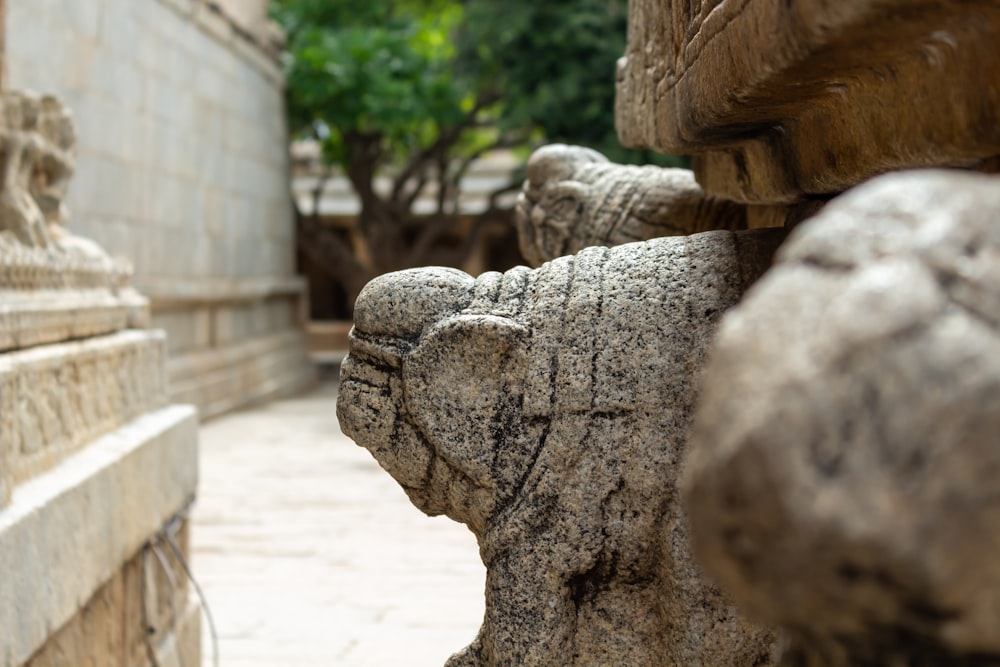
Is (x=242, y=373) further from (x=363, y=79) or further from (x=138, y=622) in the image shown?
(x=138, y=622)

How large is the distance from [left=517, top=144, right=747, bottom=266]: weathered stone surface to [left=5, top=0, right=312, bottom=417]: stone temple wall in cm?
421

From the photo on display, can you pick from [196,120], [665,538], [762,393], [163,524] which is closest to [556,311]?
[665,538]

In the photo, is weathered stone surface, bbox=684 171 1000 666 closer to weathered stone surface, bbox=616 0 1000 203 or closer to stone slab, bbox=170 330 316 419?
weathered stone surface, bbox=616 0 1000 203

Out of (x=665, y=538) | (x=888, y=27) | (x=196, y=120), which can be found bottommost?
(x=665, y=538)

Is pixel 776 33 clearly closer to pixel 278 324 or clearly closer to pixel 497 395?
pixel 497 395

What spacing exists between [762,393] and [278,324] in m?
13.3

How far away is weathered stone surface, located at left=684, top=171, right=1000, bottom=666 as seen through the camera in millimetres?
917

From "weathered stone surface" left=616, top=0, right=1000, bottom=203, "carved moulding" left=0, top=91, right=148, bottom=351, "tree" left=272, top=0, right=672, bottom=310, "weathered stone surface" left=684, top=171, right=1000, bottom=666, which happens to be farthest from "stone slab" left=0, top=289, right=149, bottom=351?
"tree" left=272, top=0, right=672, bottom=310

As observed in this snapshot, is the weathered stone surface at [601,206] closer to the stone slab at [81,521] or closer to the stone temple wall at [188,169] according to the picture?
the stone slab at [81,521]

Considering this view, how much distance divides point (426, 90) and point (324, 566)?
8615 millimetres

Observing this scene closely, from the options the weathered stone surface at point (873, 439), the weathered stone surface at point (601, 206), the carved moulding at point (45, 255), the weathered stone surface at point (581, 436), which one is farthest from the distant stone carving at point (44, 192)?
the weathered stone surface at point (873, 439)

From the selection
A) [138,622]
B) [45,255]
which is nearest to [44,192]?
[45,255]

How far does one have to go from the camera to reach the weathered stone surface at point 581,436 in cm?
177

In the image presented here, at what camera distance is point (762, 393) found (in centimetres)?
97
